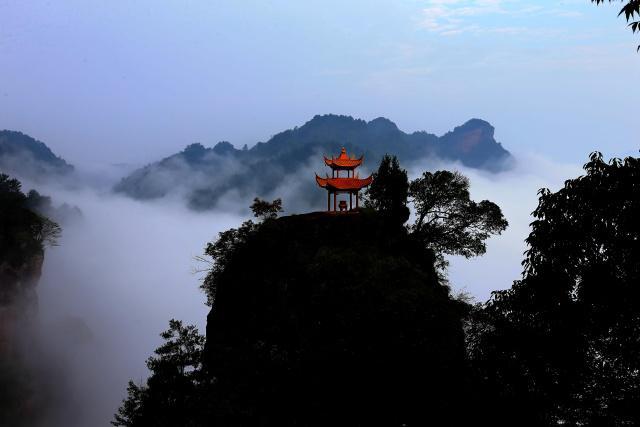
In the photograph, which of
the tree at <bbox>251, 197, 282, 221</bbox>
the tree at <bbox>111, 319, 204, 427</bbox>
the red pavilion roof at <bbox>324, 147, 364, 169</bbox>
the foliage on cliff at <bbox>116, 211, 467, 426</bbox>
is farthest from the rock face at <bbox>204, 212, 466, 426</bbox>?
the red pavilion roof at <bbox>324, 147, 364, 169</bbox>

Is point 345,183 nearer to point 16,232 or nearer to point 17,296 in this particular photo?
point 16,232

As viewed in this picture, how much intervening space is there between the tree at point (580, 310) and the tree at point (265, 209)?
2911 centimetres

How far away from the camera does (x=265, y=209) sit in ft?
129

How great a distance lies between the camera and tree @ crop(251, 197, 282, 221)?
39.1 meters

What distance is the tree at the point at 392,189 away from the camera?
36.8 meters

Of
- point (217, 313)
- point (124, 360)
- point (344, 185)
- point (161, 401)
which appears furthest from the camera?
point (124, 360)

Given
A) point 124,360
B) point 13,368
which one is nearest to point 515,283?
point 13,368

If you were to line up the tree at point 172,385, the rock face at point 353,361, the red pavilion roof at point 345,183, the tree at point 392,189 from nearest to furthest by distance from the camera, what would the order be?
the rock face at point 353,361
the tree at point 172,385
the tree at point 392,189
the red pavilion roof at point 345,183

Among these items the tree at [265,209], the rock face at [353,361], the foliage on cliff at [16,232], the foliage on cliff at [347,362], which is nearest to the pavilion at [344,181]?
the tree at [265,209]

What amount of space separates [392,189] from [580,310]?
2732 centimetres

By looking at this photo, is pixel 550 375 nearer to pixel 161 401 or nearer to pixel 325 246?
pixel 161 401

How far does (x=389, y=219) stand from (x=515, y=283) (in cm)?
2515

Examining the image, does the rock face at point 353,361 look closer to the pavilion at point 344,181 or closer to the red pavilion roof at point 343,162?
the pavilion at point 344,181

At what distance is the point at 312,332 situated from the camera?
1978cm
